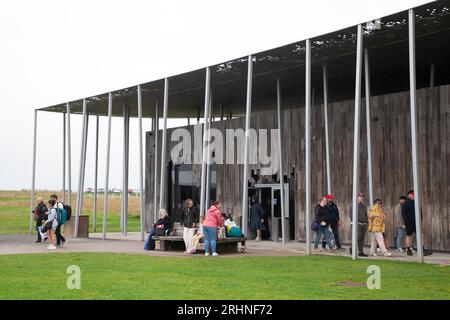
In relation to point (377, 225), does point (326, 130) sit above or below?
above

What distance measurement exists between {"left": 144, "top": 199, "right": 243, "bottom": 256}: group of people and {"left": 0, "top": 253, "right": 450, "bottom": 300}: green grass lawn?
2.62 ft

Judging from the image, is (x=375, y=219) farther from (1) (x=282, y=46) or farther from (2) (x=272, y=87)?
(2) (x=272, y=87)

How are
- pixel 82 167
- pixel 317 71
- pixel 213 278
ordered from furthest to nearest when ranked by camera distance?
pixel 82 167 → pixel 317 71 → pixel 213 278

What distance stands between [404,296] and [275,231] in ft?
48.4

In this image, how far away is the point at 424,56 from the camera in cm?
2055

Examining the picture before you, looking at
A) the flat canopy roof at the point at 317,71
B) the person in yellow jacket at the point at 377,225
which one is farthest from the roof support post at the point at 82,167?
the person in yellow jacket at the point at 377,225

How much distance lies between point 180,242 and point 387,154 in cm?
727

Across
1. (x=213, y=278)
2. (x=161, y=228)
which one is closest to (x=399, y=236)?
(x=161, y=228)

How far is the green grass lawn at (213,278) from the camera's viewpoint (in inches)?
382

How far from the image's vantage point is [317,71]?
2244 centimetres

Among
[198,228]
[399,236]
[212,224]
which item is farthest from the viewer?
[399,236]

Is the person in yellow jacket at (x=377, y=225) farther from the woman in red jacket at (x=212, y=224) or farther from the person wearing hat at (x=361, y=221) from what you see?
the woman in red jacket at (x=212, y=224)

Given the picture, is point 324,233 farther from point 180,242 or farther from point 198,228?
point 180,242
